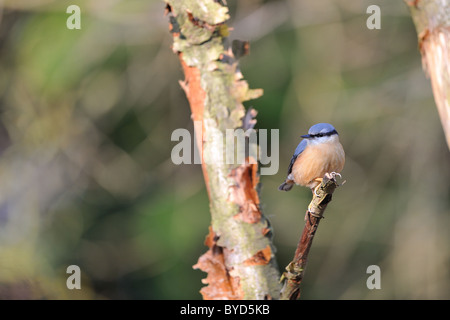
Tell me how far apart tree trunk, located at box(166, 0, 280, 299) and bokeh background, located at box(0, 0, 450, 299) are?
→ 4.69 ft

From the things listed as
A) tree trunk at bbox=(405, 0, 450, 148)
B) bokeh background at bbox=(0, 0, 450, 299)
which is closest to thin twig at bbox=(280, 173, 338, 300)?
tree trunk at bbox=(405, 0, 450, 148)

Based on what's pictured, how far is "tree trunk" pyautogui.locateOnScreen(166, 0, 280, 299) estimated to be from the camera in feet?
7.63

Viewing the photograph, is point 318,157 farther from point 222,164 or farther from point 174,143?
point 174,143

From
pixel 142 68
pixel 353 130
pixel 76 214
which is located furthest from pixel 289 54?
pixel 76 214

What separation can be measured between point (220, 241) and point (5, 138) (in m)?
2.41

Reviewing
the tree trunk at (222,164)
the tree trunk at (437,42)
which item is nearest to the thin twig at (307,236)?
the tree trunk at (222,164)

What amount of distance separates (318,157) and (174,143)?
2.19m

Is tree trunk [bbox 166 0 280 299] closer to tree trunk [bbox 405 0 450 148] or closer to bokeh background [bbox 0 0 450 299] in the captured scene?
tree trunk [bbox 405 0 450 148]

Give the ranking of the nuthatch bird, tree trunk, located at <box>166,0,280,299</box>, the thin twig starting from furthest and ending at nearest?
tree trunk, located at <box>166,0,280,299</box>
the nuthatch bird
the thin twig

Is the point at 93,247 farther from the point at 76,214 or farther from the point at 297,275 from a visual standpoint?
the point at 297,275

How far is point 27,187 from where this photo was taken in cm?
381

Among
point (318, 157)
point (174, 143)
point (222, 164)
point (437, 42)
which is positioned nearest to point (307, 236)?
point (318, 157)

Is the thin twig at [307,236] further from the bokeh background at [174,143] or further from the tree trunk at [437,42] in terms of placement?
the bokeh background at [174,143]

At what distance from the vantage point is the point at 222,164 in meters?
2.38
